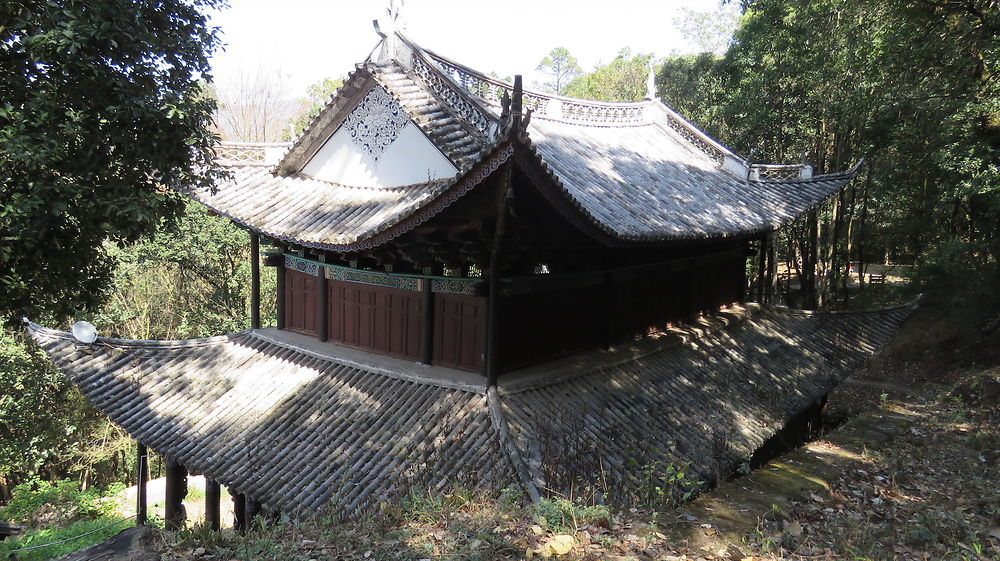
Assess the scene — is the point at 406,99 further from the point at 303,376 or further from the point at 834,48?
the point at 834,48

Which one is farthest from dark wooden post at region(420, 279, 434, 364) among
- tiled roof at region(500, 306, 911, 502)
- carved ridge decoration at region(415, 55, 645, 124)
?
carved ridge decoration at region(415, 55, 645, 124)

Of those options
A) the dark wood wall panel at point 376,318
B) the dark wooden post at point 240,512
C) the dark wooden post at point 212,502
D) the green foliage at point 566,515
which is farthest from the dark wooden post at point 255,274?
the green foliage at point 566,515

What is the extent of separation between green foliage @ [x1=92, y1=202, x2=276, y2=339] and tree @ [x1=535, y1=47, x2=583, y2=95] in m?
41.8

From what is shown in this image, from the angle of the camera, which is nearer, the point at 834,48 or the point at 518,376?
the point at 518,376

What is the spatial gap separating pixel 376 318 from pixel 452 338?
1473mm

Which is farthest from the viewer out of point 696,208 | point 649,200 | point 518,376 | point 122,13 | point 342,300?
point 696,208

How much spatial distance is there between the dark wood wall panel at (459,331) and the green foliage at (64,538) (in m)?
7.18

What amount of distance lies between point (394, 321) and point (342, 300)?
3.80ft

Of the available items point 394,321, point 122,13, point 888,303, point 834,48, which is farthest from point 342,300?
point 888,303

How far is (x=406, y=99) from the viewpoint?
8.45m

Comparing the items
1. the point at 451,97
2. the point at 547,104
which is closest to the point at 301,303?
the point at 451,97

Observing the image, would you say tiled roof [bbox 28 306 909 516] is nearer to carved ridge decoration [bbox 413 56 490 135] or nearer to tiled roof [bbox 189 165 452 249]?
tiled roof [bbox 189 165 452 249]

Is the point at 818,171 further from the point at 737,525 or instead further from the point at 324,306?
the point at 737,525

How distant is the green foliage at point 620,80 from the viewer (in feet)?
152
